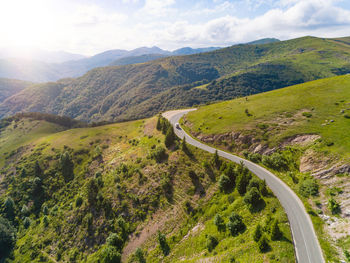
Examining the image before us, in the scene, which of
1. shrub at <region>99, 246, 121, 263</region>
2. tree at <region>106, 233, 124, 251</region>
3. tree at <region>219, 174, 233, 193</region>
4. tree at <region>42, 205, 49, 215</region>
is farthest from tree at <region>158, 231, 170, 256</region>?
tree at <region>42, 205, 49, 215</region>

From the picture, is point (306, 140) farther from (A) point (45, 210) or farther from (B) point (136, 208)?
A: (A) point (45, 210)

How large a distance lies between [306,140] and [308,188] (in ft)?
65.4

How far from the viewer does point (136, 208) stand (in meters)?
51.6

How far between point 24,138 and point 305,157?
191m

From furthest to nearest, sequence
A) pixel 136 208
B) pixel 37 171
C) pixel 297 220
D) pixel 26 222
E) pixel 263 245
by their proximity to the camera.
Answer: pixel 37 171, pixel 26 222, pixel 136 208, pixel 297 220, pixel 263 245

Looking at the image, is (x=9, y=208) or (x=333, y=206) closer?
(x=333, y=206)

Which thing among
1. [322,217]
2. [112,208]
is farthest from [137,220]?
[322,217]

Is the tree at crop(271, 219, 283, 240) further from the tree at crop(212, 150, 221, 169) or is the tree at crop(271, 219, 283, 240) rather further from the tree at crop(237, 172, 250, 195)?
the tree at crop(212, 150, 221, 169)

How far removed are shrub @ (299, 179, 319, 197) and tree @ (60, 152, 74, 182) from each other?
302 ft

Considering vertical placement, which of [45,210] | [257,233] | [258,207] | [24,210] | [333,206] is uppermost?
[333,206]

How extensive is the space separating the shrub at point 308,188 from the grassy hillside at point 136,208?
23.8ft

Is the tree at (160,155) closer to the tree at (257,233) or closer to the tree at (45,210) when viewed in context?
the tree at (257,233)

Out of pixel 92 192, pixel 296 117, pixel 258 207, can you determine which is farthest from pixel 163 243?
pixel 296 117

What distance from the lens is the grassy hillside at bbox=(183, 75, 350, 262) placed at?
2956 cm
